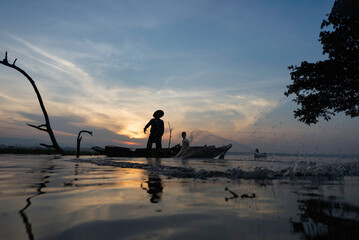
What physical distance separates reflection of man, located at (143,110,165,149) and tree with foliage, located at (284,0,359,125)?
424 inches

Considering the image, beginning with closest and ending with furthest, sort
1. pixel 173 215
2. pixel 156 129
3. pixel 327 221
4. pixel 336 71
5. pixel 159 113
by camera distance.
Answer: pixel 327 221 < pixel 173 215 < pixel 336 71 < pixel 159 113 < pixel 156 129

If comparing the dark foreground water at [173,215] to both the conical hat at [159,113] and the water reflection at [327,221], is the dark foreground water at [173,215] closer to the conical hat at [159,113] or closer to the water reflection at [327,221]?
the water reflection at [327,221]

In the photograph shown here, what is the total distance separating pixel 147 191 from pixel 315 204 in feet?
7.07

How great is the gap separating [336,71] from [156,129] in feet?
45.1

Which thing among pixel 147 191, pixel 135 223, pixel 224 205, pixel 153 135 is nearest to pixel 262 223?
pixel 224 205

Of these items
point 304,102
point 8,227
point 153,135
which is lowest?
point 8,227

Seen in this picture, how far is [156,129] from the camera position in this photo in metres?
20.8

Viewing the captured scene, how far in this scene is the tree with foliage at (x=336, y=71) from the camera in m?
11.5

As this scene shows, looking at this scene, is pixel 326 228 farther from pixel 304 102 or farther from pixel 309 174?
pixel 304 102

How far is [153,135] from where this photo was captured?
824 inches

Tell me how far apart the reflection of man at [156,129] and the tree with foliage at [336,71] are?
10.8m

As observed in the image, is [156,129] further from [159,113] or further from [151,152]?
[151,152]

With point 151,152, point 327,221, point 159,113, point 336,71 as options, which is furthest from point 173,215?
point 151,152

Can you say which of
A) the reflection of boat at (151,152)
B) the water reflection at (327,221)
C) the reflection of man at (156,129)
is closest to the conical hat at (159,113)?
the reflection of man at (156,129)
